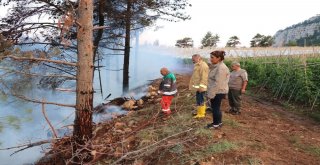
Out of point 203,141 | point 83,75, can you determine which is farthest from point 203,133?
point 83,75

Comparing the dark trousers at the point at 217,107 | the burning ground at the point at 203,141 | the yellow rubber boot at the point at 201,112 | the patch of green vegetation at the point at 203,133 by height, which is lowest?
the burning ground at the point at 203,141

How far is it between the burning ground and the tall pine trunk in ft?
1.29

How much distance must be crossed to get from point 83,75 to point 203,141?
299 cm

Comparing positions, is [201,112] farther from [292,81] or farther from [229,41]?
[229,41]

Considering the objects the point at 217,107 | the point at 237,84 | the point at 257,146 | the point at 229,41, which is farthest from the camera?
the point at 229,41

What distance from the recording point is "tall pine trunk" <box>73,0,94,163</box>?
8.17 metres

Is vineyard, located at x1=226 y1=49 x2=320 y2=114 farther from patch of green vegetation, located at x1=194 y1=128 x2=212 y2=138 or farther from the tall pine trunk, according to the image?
the tall pine trunk

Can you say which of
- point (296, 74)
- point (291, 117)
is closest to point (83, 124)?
point (291, 117)

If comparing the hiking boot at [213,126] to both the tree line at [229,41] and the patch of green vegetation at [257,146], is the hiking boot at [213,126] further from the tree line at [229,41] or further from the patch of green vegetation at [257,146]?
the tree line at [229,41]

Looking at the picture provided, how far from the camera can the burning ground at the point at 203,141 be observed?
6.85 metres

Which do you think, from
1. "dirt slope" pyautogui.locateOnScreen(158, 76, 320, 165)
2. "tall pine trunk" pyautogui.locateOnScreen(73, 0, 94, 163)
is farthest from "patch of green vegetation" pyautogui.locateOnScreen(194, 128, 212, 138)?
"tall pine trunk" pyautogui.locateOnScreen(73, 0, 94, 163)

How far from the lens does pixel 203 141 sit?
755 centimetres

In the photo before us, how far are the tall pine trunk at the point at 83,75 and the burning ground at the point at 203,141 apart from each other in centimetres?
39

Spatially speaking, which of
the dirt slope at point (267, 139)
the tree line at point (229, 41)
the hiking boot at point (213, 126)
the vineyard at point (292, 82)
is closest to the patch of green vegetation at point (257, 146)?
the dirt slope at point (267, 139)
